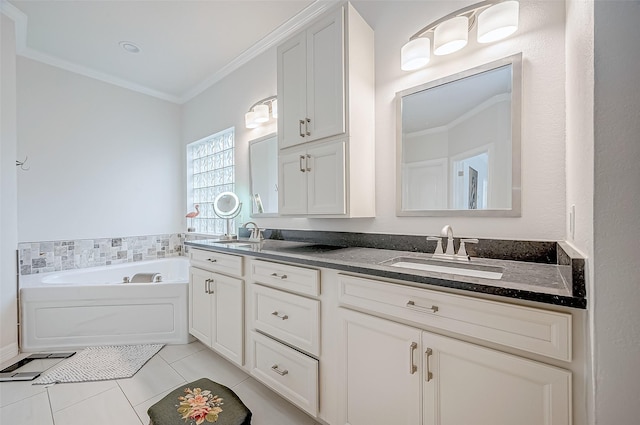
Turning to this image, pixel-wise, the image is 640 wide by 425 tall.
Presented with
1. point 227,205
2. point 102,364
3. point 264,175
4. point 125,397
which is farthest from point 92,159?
point 125,397

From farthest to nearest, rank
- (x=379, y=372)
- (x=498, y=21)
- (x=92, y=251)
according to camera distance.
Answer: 1. (x=92, y=251)
2. (x=498, y=21)
3. (x=379, y=372)

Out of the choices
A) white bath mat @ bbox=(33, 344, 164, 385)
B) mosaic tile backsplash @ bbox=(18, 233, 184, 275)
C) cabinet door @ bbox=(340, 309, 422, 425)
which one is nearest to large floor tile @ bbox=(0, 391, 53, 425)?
white bath mat @ bbox=(33, 344, 164, 385)

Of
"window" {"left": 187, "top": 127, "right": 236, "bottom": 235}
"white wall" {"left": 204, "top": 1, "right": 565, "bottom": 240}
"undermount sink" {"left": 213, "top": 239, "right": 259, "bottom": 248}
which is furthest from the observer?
"window" {"left": 187, "top": 127, "right": 236, "bottom": 235}

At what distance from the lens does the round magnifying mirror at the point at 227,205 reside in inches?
109

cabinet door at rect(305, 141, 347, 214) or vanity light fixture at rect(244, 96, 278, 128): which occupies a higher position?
vanity light fixture at rect(244, 96, 278, 128)

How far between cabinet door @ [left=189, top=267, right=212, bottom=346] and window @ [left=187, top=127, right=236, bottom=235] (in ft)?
2.69

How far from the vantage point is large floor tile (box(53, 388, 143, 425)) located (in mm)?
1540

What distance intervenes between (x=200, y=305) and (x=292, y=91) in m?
1.82

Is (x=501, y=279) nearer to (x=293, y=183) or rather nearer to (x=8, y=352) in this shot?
(x=293, y=183)

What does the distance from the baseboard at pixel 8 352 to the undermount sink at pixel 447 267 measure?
3.01 metres

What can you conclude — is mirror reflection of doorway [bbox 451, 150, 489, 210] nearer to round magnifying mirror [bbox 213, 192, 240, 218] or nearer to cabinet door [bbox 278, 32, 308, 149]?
cabinet door [bbox 278, 32, 308, 149]

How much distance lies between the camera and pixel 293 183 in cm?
199

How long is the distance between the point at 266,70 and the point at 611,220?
2.67 metres

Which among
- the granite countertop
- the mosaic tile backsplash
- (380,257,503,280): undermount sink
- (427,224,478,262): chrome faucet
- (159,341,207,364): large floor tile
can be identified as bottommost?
(159,341,207,364): large floor tile
